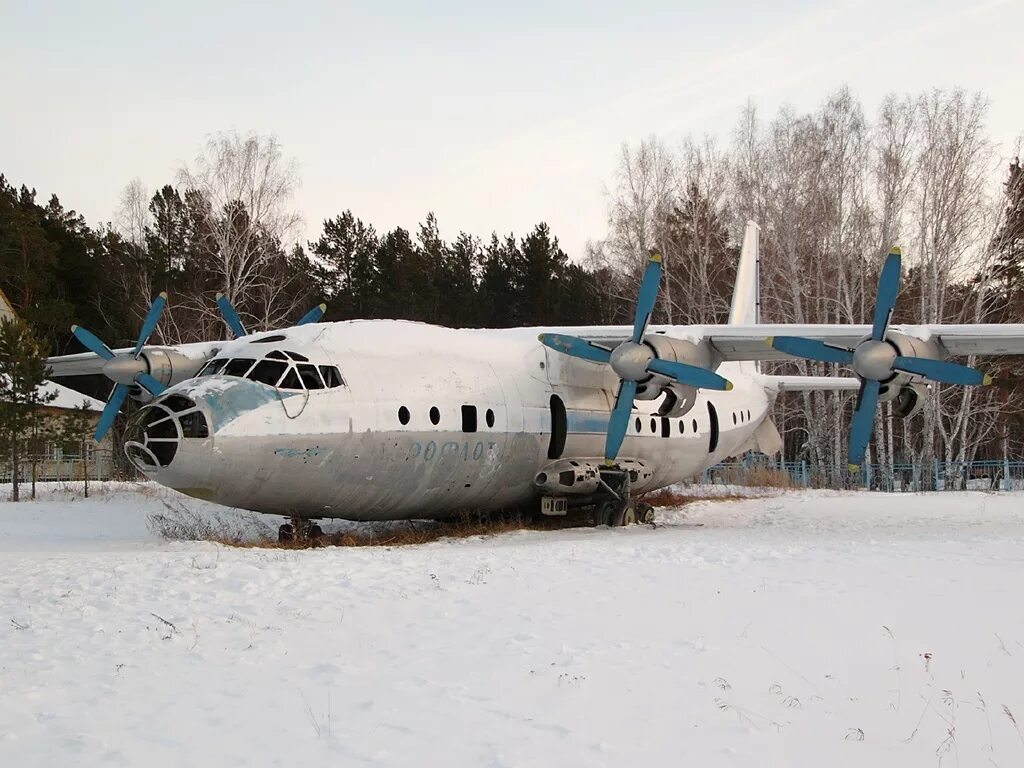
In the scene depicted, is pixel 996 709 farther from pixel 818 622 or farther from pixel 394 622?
pixel 394 622

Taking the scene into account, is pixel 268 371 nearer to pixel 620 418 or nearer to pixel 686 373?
pixel 620 418

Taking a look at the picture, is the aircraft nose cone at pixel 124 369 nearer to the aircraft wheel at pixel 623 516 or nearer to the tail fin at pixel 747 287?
the aircraft wheel at pixel 623 516

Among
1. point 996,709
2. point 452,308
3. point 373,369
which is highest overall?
point 452,308

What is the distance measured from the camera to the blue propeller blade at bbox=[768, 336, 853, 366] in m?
16.4

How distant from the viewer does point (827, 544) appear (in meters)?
13.2

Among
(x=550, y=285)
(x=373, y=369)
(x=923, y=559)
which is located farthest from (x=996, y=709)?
(x=550, y=285)

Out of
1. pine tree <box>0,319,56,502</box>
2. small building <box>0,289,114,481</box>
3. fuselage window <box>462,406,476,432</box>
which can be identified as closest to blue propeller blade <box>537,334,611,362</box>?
fuselage window <box>462,406,476,432</box>

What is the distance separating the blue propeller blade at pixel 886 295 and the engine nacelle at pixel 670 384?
316cm

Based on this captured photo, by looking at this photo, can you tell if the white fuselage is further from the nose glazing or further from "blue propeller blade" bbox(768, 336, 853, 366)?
"blue propeller blade" bbox(768, 336, 853, 366)

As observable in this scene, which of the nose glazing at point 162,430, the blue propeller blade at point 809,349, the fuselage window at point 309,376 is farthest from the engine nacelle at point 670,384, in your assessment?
the nose glazing at point 162,430

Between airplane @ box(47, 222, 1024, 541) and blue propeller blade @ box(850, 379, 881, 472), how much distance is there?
40 millimetres

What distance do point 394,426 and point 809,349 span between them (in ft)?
24.4

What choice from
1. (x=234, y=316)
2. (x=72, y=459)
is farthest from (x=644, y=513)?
(x=72, y=459)

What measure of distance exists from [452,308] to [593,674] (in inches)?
1792
